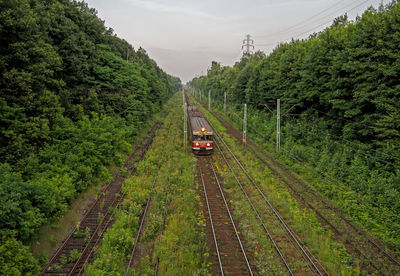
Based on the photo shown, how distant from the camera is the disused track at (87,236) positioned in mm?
10133

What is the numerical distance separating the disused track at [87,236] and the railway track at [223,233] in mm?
5656

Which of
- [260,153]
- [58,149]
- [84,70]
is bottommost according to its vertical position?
[260,153]

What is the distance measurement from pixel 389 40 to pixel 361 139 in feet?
22.6

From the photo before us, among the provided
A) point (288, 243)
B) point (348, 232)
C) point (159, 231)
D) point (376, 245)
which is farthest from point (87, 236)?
point (376, 245)

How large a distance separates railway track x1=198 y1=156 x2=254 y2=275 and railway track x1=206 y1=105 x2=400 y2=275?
5.09 m

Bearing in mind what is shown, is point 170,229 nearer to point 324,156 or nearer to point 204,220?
point 204,220

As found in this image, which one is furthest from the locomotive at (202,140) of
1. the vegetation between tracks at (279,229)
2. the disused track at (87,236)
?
the disused track at (87,236)

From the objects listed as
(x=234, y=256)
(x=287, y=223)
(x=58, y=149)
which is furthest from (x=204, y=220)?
(x=58, y=149)

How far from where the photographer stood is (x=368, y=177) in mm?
16391

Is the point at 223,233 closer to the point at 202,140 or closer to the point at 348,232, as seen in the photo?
the point at 348,232

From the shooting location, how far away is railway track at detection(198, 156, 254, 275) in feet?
34.5

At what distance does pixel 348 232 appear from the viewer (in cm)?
1309

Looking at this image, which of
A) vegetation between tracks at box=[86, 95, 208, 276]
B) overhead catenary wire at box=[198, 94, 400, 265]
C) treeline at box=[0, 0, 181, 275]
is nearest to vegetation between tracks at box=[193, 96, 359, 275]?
overhead catenary wire at box=[198, 94, 400, 265]

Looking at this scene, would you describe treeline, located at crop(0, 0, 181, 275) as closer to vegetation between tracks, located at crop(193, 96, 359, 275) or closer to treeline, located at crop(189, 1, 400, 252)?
vegetation between tracks, located at crop(193, 96, 359, 275)
